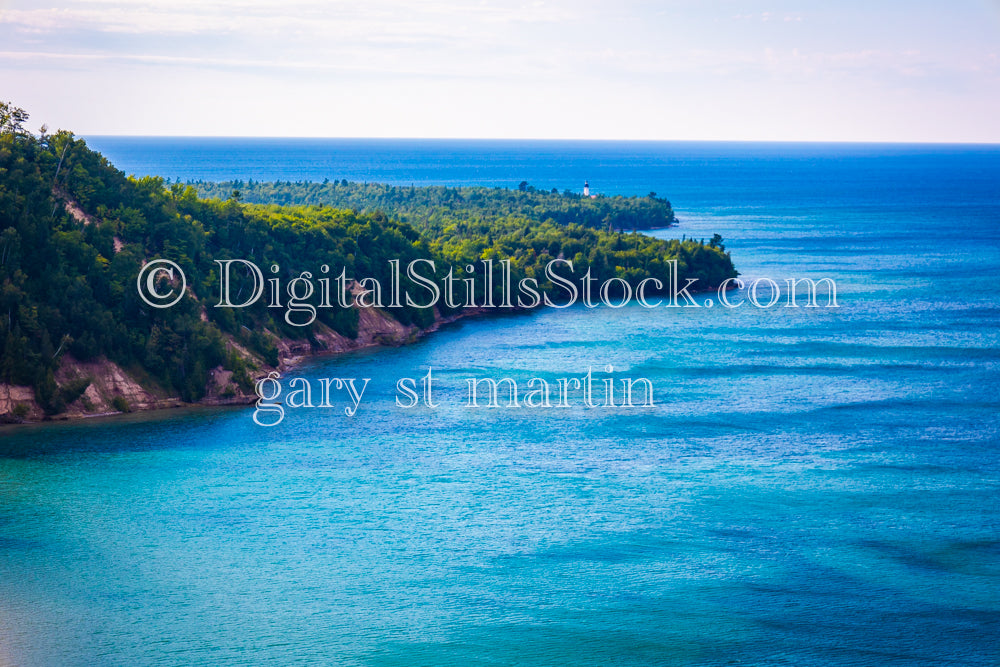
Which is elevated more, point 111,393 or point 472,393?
point 111,393

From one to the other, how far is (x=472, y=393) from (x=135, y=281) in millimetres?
19947

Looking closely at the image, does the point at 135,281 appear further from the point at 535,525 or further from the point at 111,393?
the point at 535,525

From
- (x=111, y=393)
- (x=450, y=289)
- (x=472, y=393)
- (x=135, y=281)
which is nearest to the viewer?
(x=111, y=393)

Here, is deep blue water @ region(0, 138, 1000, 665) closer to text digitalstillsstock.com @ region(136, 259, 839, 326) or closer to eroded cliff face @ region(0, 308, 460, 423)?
eroded cliff face @ region(0, 308, 460, 423)

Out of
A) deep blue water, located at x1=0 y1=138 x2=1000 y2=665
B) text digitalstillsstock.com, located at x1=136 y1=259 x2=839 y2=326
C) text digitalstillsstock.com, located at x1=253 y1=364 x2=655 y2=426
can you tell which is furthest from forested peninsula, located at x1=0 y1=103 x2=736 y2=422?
deep blue water, located at x1=0 y1=138 x2=1000 y2=665

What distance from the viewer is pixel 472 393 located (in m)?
61.8

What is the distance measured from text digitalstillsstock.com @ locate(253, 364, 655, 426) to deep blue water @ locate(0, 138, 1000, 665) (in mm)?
1116

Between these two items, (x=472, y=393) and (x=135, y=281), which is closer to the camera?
(x=135, y=281)

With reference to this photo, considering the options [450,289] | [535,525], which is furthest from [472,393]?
[450,289]

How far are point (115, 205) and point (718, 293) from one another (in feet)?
179

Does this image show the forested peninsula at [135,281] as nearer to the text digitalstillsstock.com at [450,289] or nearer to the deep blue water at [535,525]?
the text digitalstillsstock.com at [450,289]

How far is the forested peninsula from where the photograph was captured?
2147 inches

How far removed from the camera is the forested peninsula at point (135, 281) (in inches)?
2147

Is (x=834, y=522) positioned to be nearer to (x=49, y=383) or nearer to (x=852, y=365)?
(x=852, y=365)
